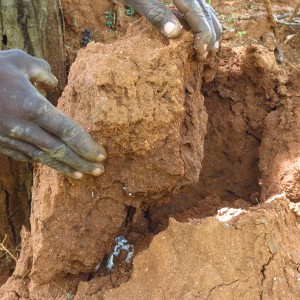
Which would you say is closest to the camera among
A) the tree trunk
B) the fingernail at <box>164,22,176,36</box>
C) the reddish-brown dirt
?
the reddish-brown dirt

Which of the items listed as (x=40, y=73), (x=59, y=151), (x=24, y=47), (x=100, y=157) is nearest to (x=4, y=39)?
(x=24, y=47)

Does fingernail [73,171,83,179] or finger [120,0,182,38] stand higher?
finger [120,0,182,38]

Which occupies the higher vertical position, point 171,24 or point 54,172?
point 171,24

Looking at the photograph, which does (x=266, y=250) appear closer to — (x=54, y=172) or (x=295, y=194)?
(x=295, y=194)

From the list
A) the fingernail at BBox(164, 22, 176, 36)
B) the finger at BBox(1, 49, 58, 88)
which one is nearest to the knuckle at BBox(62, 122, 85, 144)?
the finger at BBox(1, 49, 58, 88)

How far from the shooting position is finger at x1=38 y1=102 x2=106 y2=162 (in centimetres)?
200

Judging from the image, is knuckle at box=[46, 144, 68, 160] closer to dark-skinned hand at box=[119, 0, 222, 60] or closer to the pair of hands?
the pair of hands

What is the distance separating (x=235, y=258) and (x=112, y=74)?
0.99m

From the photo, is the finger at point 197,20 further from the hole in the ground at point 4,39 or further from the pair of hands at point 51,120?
the hole in the ground at point 4,39

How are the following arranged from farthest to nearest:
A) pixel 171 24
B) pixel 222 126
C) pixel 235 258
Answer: pixel 222 126
pixel 171 24
pixel 235 258

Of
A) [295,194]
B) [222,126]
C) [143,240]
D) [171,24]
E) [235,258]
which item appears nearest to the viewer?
[235,258]

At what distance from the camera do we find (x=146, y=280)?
2.03 m

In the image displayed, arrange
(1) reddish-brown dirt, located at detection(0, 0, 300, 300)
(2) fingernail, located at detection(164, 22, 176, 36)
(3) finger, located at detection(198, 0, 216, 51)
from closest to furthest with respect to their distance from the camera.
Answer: (1) reddish-brown dirt, located at detection(0, 0, 300, 300) → (2) fingernail, located at detection(164, 22, 176, 36) → (3) finger, located at detection(198, 0, 216, 51)

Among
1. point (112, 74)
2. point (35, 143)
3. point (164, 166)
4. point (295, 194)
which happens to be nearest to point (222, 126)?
point (295, 194)
